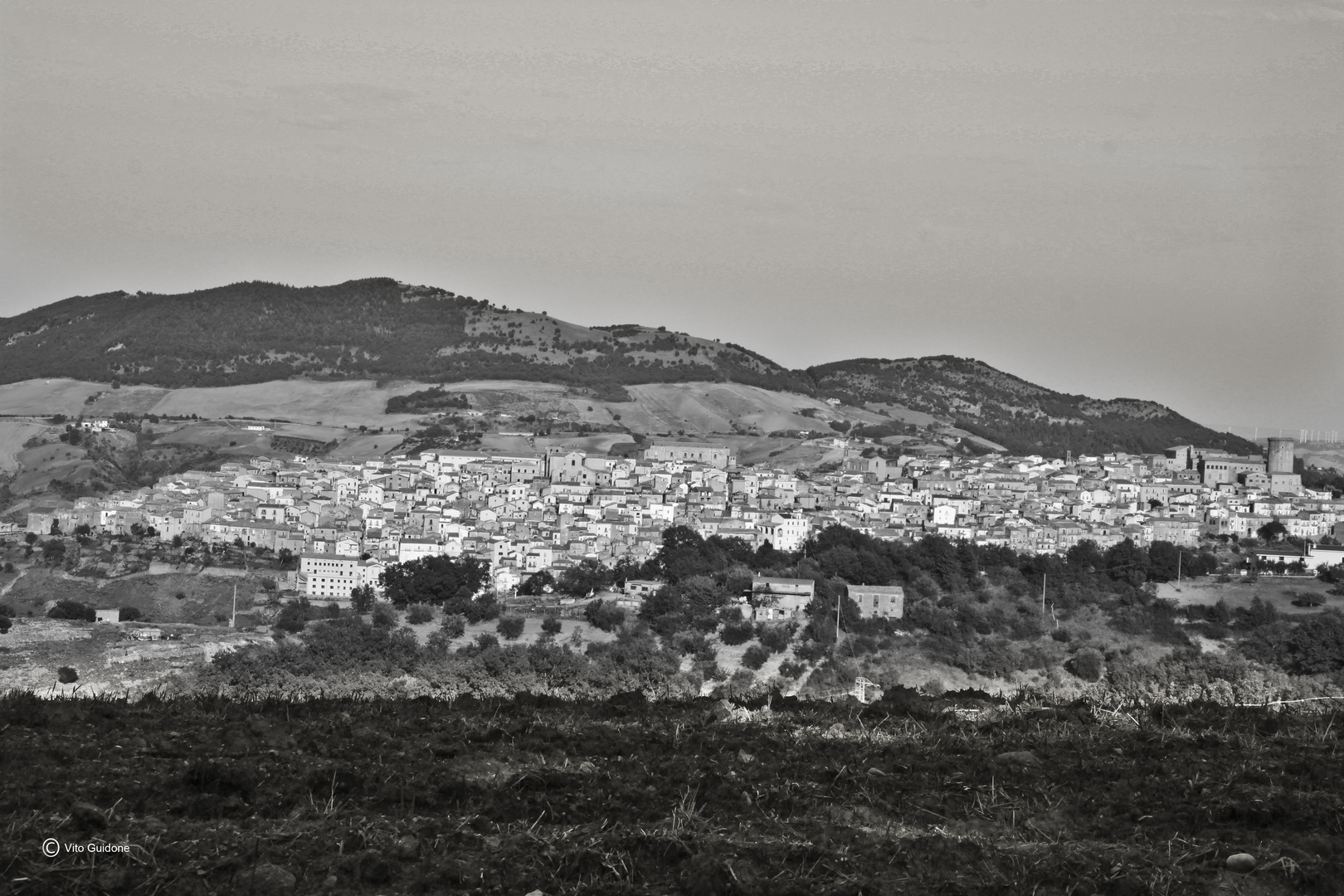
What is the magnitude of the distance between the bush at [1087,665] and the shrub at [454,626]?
10.2 meters

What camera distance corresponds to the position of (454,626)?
24.6 metres

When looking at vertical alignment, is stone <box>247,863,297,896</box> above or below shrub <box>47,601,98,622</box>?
above

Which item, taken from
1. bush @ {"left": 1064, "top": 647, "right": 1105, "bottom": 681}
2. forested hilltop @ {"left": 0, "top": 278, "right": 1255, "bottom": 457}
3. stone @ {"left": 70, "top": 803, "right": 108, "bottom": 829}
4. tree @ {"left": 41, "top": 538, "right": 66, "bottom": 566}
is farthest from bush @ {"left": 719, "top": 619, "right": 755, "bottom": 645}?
forested hilltop @ {"left": 0, "top": 278, "right": 1255, "bottom": 457}

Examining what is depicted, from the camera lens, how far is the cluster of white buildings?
3412 cm

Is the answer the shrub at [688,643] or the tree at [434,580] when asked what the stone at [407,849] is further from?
the tree at [434,580]

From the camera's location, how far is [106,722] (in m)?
7.00

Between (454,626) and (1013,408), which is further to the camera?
(1013,408)

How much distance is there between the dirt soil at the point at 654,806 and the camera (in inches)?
168

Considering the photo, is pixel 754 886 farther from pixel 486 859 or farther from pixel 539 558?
pixel 539 558

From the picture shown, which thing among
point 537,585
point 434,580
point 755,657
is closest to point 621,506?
point 537,585

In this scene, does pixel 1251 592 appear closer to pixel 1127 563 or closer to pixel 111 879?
pixel 1127 563

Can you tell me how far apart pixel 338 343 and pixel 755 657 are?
250ft

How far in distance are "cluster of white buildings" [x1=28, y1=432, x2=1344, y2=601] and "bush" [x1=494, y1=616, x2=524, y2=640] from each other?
16.0ft

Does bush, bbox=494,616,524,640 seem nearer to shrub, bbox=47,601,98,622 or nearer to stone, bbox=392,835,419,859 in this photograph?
shrub, bbox=47,601,98,622
